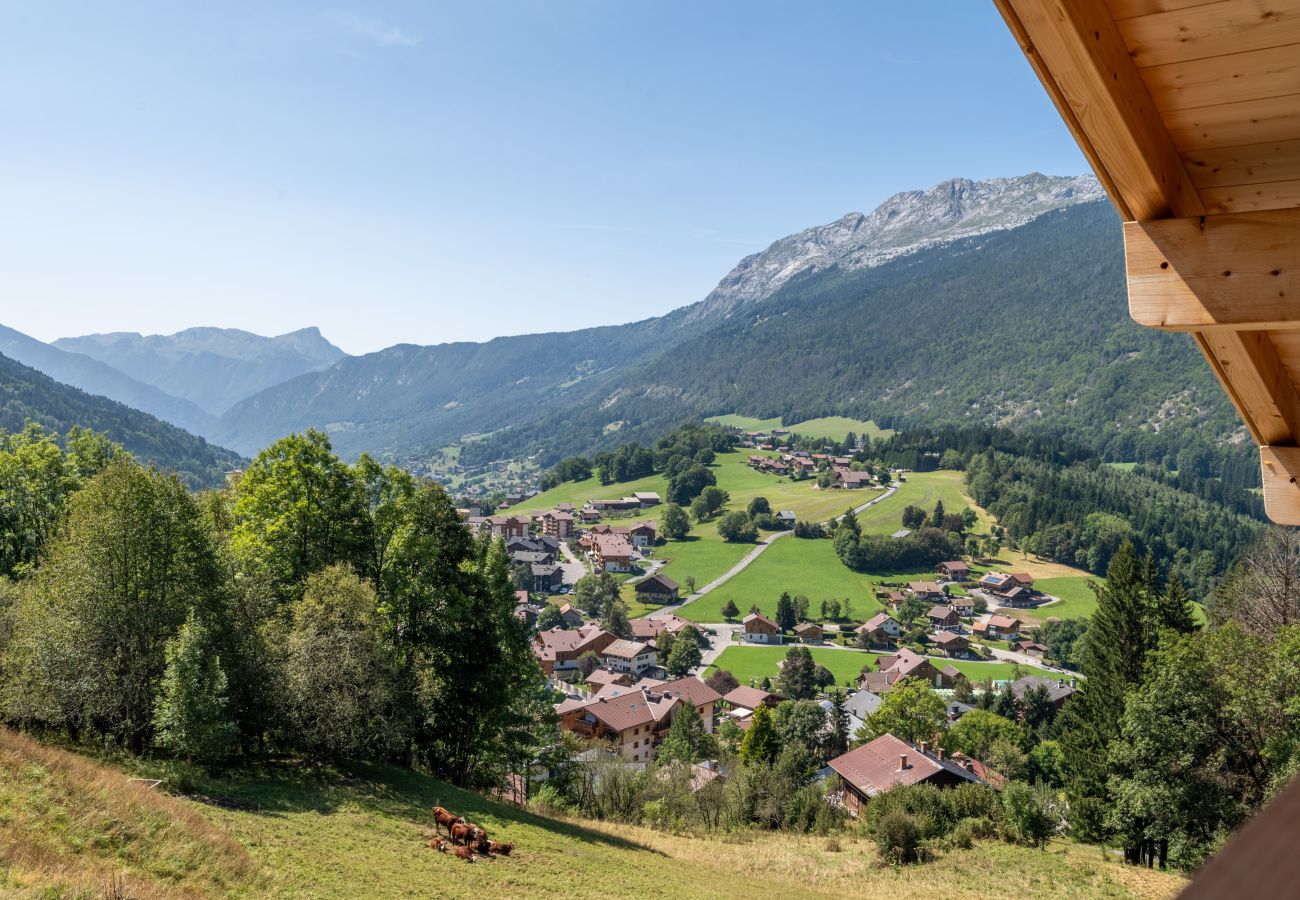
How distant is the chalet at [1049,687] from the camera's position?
193 feet

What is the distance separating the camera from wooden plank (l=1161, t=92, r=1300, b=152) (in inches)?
118

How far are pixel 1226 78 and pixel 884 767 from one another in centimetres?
3855

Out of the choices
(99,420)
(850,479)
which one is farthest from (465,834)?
(99,420)

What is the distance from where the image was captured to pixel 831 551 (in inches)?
4208

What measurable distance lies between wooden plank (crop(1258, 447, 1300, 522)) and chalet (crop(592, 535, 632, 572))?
104119mm

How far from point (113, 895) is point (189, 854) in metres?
2.43

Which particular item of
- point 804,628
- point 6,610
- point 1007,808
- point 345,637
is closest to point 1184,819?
point 1007,808

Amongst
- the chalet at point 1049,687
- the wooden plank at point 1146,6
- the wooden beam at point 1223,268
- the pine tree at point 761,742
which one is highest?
the wooden plank at point 1146,6

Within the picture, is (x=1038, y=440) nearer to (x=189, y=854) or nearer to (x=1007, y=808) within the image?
(x=1007, y=808)

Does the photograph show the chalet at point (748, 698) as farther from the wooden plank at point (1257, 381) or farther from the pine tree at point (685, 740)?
the wooden plank at point (1257, 381)

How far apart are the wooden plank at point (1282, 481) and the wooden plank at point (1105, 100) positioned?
9.61ft

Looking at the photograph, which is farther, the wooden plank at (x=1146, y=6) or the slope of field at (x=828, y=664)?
the slope of field at (x=828, y=664)

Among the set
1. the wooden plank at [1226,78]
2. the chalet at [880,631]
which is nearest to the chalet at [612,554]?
the chalet at [880,631]

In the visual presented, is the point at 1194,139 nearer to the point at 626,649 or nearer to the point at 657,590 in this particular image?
the point at 626,649
